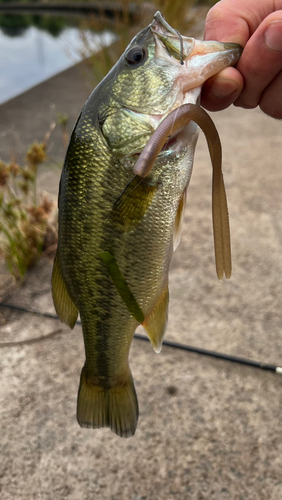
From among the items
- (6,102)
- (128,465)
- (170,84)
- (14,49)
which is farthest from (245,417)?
(14,49)

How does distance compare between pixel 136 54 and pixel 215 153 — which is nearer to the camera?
pixel 215 153

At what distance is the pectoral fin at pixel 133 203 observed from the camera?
3.75 ft

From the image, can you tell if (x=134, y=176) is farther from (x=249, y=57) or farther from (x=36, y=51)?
(x=36, y=51)

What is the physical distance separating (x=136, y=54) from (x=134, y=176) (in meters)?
0.38

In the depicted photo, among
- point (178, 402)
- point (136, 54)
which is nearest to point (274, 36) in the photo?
point (136, 54)

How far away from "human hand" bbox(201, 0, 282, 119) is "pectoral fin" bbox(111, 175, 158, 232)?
1.29 ft

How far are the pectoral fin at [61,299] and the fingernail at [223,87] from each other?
2.32 feet

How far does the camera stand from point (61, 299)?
137 cm

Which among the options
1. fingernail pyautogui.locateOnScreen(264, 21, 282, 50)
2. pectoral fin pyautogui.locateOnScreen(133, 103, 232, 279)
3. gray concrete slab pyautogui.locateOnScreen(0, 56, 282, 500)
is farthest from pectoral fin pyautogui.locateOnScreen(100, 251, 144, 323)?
gray concrete slab pyautogui.locateOnScreen(0, 56, 282, 500)

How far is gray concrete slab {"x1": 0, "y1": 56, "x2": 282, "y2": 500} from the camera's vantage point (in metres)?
1.79

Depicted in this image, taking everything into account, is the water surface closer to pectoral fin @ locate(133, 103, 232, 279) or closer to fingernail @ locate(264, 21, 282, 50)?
fingernail @ locate(264, 21, 282, 50)

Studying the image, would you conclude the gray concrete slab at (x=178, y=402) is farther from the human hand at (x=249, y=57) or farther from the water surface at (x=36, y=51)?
the water surface at (x=36, y=51)

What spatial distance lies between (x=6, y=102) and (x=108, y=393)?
6.08 meters

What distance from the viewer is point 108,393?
1.47 m
